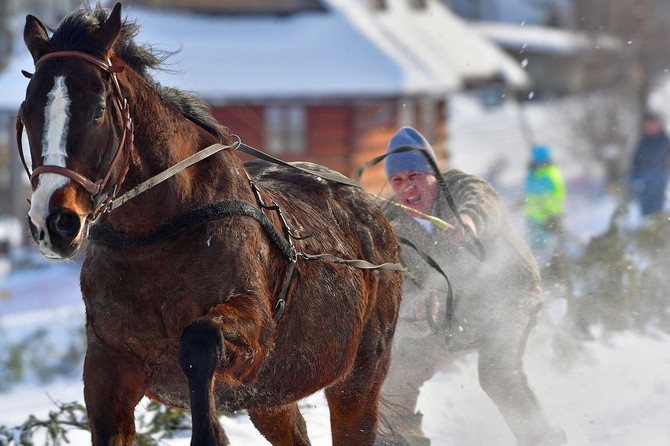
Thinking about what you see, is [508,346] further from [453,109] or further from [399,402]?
[453,109]

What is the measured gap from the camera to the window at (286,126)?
24.5 m

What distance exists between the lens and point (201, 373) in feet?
11.9

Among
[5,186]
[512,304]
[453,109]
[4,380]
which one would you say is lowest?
[512,304]

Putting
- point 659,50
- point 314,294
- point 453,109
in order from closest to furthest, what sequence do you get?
point 314,294, point 659,50, point 453,109

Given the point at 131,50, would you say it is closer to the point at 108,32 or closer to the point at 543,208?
the point at 108,32

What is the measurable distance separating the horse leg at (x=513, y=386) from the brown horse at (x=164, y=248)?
1.57 meters

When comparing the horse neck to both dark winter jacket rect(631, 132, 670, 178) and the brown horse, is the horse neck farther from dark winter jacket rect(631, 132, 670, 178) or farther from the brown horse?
dark winter jacket rect(631, 132, 670, 178)

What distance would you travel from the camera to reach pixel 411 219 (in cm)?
609

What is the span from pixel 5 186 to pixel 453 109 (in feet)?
68.0

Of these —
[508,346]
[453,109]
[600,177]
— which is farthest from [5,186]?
[508,346]

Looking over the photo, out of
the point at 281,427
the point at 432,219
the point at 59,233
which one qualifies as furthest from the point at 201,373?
the point at 432,219

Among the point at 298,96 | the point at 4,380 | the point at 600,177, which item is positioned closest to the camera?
the point at 4,380

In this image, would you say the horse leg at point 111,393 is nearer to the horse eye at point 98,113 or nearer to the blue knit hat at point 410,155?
the horse eye at point 98,113

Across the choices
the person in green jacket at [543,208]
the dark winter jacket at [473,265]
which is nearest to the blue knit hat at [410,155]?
the dark winter jacket at [473,265]
